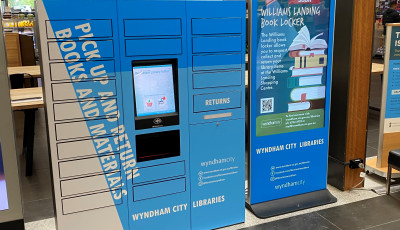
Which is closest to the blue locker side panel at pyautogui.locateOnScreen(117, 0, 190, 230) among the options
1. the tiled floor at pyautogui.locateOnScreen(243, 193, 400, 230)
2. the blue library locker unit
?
the blue library locker unit

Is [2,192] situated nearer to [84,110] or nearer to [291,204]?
[84,110]

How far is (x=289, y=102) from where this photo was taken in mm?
3420

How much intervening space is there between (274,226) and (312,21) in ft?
5.60

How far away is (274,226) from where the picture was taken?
3254 millimetres

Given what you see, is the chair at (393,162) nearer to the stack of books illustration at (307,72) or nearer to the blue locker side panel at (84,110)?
the stack of books illustration at (307,72)

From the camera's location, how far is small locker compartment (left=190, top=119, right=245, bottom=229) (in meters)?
3.04

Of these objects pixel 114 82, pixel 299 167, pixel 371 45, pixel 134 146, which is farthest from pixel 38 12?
pixel 371 45

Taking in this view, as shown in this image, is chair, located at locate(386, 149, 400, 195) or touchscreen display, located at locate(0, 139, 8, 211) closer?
touchscreen display, located at locate(0, 139, 8, 211)

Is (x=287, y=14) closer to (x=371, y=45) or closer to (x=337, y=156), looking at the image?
(x=371, y=45)

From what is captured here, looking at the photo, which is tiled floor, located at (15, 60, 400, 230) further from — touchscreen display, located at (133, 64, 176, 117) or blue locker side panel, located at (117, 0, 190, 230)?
touchscreen display, located at (133, 64, 176, 117)

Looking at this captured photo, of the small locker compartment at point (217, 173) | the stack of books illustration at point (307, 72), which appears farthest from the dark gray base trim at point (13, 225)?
the stack of books illustration at point (307, 72)

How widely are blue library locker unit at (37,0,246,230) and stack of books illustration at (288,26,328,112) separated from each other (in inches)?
22.3

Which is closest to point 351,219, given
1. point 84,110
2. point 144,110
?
point 144,110

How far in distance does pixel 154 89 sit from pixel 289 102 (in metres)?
1.23
